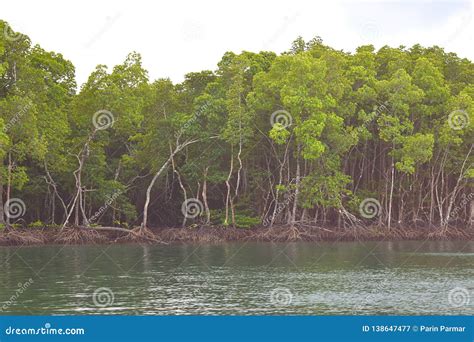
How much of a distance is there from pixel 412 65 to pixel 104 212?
2566 cm

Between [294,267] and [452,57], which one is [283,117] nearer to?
[452,57]

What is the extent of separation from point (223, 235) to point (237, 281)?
24349mm

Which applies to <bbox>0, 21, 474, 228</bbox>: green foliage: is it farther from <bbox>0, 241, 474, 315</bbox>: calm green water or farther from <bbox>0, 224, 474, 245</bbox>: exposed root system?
<bbox>0, 241, 474, 315</bbox>: calm green water

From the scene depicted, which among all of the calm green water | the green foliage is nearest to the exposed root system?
the green foliage

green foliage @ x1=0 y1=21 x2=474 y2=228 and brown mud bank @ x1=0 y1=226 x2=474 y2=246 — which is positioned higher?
green foliage @ x1=0 y1=21 x2=474 y2=228

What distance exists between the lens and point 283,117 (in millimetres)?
51719

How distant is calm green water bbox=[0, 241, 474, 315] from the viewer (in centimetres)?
2177

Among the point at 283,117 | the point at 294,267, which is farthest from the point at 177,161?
the point at 294,267

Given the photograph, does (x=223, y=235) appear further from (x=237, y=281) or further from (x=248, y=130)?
(x=237, y=281)

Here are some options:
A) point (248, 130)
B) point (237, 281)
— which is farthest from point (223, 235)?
point (237, 281)

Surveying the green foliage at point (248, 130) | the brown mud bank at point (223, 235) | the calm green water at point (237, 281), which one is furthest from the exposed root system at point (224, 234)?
the calm green water at point (237, 281)

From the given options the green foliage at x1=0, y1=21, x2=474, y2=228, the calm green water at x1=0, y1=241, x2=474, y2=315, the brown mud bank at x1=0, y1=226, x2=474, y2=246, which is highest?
the green foliage at x1=0, y1=21, x2=474, y2=228

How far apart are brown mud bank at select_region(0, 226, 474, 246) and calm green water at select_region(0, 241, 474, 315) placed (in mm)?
4848

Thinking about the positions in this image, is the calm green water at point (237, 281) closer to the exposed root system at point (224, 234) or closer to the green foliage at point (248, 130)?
the exposed root system at point (224, 234)
